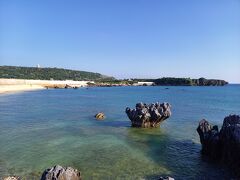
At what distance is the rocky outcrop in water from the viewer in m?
21.7

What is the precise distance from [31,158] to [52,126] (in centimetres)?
1519

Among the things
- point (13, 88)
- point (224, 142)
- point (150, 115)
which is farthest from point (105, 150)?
point (13, 88)

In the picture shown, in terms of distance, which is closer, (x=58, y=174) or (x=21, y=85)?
(x=58, y=174)

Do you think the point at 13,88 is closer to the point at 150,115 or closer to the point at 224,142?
the point at 150,115

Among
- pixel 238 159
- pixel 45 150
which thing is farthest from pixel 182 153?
pixel 45 150

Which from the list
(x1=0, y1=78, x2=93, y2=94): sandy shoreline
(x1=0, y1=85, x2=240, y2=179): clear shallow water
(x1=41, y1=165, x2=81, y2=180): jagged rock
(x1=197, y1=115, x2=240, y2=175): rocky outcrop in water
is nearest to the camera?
(x1=41, y1=165, x2=81, y2=180): jagged rock

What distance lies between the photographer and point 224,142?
23.5 m

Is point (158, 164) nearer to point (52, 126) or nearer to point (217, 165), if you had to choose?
point (217, 165)

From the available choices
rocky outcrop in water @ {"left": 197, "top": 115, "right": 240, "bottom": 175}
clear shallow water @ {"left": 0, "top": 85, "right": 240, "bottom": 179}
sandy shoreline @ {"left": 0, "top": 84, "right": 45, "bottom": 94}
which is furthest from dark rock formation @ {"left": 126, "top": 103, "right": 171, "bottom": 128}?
sandy shoreline @ {"left": 0, "top": 84, "right": 45, "bottom": 94}

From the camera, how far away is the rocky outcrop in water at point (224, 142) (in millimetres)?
21719

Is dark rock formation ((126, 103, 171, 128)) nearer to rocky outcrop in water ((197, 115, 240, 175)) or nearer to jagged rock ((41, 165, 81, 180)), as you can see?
rocky outcrop in water ((197, 115, 240, 175))

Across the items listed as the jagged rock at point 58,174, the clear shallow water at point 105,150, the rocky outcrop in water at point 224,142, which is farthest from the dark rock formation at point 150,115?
the jagged rock at point 58,174

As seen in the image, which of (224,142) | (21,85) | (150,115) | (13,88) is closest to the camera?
(224,142)

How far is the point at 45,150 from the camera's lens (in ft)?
89.6
